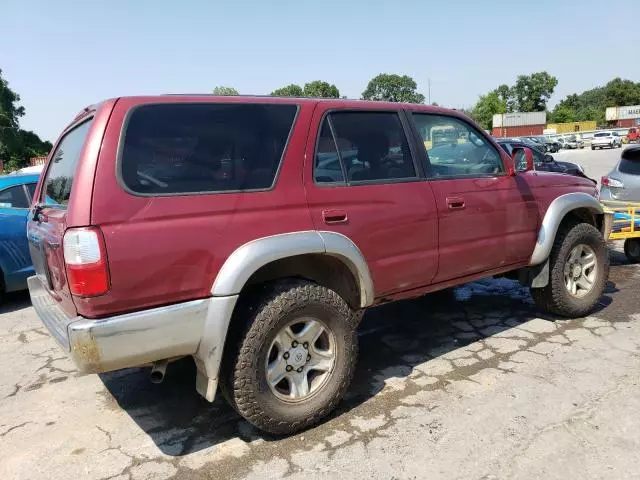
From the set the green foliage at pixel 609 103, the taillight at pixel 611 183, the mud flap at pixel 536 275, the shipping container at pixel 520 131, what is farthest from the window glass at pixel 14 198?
the green foliage at pixel 609 103

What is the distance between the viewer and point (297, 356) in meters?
3.08

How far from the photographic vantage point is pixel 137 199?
2.51m

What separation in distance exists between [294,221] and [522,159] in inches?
98.1

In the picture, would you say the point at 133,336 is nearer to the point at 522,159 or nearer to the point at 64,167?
the point at 64,167

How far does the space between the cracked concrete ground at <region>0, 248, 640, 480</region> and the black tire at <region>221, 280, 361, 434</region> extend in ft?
0.54

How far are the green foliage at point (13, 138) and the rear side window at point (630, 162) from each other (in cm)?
4010

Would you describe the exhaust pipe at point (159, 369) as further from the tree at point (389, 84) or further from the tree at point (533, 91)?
the tree at point (389, 84)

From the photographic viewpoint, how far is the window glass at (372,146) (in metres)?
3.36

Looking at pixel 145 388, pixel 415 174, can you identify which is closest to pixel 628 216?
pixel 415 174

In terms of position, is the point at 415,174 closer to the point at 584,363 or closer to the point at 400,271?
the point at 400,271

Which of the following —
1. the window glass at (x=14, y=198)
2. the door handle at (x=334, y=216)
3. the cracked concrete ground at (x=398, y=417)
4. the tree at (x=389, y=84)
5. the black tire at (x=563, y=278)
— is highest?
the tree at (x=389, y=84)

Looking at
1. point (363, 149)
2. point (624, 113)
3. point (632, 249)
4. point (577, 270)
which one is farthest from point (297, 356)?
point (624, 113)

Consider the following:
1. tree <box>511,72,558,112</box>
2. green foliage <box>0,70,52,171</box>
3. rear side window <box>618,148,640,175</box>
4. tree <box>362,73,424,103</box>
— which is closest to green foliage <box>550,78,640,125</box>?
tree <box>511,72,558,112</box>

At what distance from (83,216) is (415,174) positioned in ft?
7.17
